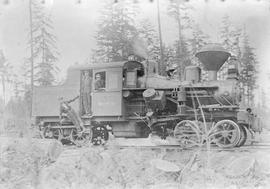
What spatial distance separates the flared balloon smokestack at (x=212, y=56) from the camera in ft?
25.1

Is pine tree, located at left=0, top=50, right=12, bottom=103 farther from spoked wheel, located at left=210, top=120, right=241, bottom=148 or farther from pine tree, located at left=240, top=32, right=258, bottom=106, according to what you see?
pine tree, located at left=240, top=32, right=258, bottom=106

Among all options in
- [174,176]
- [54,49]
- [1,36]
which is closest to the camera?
[174,176]

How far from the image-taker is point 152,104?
8016 mm

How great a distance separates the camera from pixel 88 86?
8.87 meters

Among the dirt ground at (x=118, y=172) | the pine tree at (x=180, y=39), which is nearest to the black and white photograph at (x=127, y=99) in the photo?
the dirt ground at (x=118, y=172)

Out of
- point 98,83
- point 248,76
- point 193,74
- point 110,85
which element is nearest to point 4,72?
point 98,83

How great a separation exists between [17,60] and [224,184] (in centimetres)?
559

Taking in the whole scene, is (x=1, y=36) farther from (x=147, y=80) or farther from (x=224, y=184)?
(x=224, y=184)

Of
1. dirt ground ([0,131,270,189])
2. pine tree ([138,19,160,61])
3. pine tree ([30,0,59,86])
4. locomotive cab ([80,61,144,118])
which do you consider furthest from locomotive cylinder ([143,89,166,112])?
pine tree ([30,0,59,86])

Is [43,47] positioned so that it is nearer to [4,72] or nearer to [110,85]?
[4,72]

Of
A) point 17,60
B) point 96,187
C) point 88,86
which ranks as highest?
point 17,60

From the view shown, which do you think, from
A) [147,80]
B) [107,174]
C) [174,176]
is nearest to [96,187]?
[107,174]

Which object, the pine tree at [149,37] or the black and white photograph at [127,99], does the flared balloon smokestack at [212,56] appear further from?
the pine tree at [149,37]

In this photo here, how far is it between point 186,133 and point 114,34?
391 centimetres
